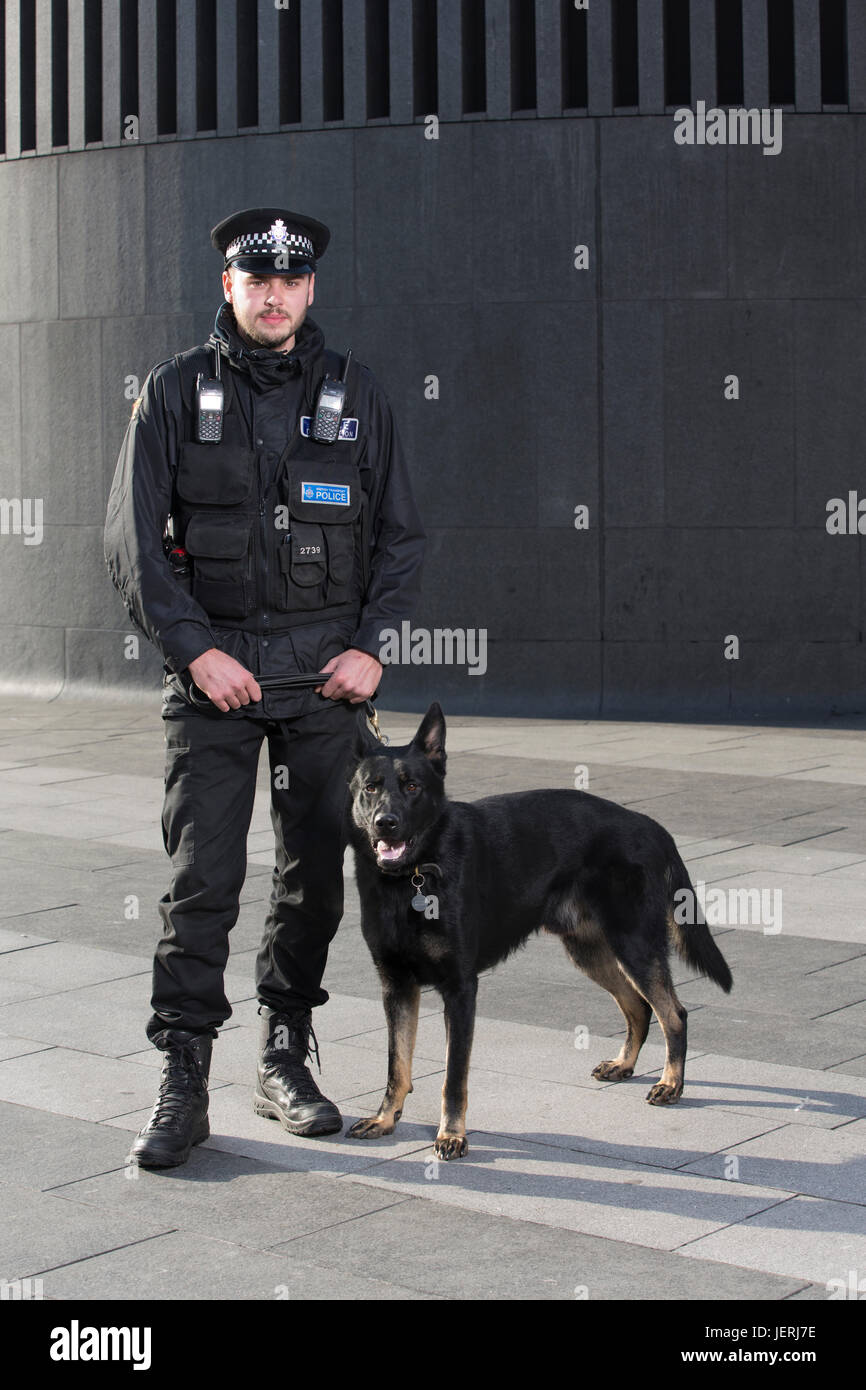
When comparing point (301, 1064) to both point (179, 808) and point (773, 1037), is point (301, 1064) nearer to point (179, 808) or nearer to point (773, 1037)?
point (179, 808)

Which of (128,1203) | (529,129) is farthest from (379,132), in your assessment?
(128,1203)

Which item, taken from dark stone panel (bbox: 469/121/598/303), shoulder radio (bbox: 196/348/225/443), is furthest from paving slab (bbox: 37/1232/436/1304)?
dark stone panel (bbox: 469/121/598/303)

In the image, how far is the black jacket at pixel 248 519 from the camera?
192 inches

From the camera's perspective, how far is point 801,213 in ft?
45.3

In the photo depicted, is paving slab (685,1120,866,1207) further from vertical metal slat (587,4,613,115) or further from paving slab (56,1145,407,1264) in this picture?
vertical metal slat (587,4,613,115)

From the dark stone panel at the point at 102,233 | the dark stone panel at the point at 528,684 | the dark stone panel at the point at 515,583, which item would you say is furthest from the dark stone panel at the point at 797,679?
the dark stone panel at the point at 102,233

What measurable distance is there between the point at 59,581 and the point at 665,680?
18.1ft

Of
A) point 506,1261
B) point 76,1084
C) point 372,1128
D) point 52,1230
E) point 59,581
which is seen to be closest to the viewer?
point 506,1261

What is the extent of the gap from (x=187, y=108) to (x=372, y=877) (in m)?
11.5

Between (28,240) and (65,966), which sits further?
(28,240)

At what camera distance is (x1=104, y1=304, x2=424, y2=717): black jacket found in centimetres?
489

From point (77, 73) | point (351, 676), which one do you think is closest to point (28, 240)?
point (77, 73)

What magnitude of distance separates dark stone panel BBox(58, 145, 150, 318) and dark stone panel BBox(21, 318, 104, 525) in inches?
10.4

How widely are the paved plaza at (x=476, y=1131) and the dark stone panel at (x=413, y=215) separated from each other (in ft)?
22.9
